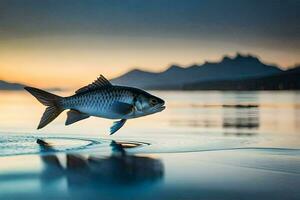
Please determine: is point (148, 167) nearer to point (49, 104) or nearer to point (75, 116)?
point (75, 116)

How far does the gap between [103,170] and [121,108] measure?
95 centimetres

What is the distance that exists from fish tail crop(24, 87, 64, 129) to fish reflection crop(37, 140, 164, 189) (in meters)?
0.60

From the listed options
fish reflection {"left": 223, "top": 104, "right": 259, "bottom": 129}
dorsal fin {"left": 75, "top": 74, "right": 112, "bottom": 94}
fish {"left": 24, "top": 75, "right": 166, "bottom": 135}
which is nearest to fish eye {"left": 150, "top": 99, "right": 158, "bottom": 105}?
fish {"left": 24, "top": 75, "right": 166, "bottom": 135}

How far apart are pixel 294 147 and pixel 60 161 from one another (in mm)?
4765

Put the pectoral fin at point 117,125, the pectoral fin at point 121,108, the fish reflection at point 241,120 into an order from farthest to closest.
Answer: the fish reflection at point 241,120, the pectoral fin at point 117,125, the pectoral fin at point 121,108

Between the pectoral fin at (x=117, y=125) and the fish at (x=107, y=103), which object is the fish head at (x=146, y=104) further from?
the pectoral fin at (x=117, y=125)

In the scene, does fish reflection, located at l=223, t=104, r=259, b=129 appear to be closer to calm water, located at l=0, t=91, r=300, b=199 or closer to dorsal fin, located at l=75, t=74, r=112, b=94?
calm water, located at l=0, t=91, r=300, b=199

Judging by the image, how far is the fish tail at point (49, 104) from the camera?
28.5 ft

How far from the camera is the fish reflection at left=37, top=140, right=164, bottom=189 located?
666 cm

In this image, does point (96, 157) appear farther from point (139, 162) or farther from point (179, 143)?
point (179, 143)

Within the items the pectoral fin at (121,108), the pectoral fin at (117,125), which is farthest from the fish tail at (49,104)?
the pectoral fin at (121,108)

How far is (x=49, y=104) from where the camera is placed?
29.1 feet

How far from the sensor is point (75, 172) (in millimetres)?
7242

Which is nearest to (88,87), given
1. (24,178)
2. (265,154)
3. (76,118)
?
(76,118)
